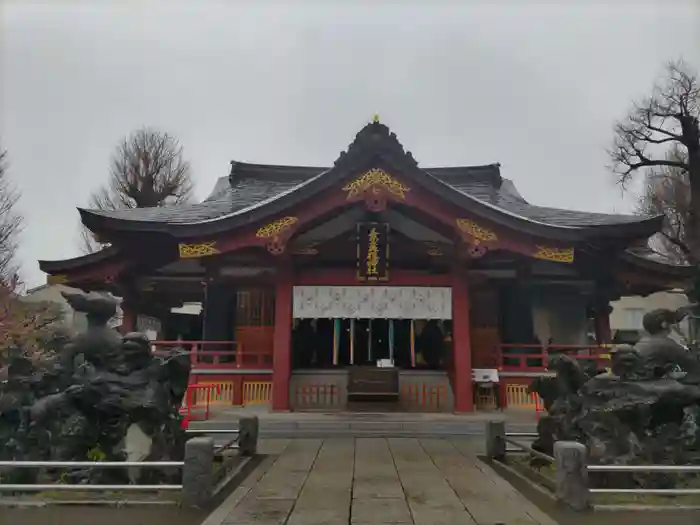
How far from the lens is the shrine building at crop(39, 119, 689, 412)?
14094 mm

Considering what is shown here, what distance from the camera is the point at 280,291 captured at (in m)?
14.7

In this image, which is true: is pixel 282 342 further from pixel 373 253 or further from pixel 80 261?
pixel 80 261

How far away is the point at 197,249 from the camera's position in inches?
558

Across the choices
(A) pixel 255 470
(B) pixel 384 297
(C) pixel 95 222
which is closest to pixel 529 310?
(B) pixel 384 297

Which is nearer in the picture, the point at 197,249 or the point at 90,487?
the point at 90,487

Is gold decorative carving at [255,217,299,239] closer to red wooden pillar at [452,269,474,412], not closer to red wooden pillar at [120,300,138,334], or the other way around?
red wooden pillar at [452,269,474,412]

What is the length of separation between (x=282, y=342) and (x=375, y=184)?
4.77 metres

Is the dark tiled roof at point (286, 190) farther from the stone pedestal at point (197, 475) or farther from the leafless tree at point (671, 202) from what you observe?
the stone pedestal at point (197, 475)

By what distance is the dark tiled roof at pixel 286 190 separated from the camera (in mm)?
16547

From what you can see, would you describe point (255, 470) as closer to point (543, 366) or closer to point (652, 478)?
point (652, 478)

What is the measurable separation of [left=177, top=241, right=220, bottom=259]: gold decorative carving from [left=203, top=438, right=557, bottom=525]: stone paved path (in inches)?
225

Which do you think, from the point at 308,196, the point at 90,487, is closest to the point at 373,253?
the point at 308,196

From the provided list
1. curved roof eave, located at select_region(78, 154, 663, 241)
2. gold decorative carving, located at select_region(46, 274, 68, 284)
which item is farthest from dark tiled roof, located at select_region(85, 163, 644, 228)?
gold decorative carving, located at select_region(46, 274, 68, 284)

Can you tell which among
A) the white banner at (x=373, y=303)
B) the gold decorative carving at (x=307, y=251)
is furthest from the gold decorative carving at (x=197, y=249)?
the white banner at (x=373, y=303)
